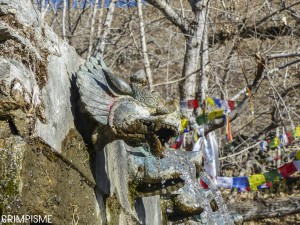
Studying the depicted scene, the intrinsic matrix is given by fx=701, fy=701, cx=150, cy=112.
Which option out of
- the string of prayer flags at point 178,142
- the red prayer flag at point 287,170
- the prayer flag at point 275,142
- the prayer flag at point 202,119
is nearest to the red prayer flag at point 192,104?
the prayer flag at point 202,119

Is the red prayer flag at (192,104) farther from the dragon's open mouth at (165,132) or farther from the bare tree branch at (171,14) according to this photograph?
the dragon's open mouth at (165,132)

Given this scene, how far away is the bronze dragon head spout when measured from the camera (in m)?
3.12

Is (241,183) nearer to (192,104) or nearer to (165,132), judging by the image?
(192,104)

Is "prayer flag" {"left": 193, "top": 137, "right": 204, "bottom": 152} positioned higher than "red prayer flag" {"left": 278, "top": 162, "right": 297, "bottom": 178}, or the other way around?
"prayer flag" {"left": 193, "top": 137, "right": 204, "bottom": 152}

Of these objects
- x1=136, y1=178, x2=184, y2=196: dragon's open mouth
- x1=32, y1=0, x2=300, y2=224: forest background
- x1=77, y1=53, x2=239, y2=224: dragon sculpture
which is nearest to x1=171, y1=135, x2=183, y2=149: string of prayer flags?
x1=32, y1=0, x2=300, y2=224: forest background

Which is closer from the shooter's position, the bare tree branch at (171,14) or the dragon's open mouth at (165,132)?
the dragon's open mouth at (165,132)

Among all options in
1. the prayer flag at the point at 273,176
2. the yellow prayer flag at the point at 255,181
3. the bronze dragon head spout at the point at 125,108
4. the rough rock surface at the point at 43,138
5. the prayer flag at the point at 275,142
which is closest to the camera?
the rough rock surface at the point at 43,138

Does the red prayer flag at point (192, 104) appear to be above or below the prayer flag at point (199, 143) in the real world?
above

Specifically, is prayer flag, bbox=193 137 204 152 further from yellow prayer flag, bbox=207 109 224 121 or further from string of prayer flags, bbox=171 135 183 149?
string of prayer flags, bbox=171 135 183 149

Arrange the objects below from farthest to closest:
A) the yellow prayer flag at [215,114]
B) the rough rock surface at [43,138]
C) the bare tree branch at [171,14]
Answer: the bare tree branch at [171,14] → the yellow prayer flag at [215,114] → the rough rock surface at [43,138]

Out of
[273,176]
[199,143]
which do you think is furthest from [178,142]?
[273,176]

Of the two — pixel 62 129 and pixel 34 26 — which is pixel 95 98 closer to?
pixel 62 129

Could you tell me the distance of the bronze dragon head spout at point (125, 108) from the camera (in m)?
3.12

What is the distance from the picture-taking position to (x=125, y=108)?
10.3ft
